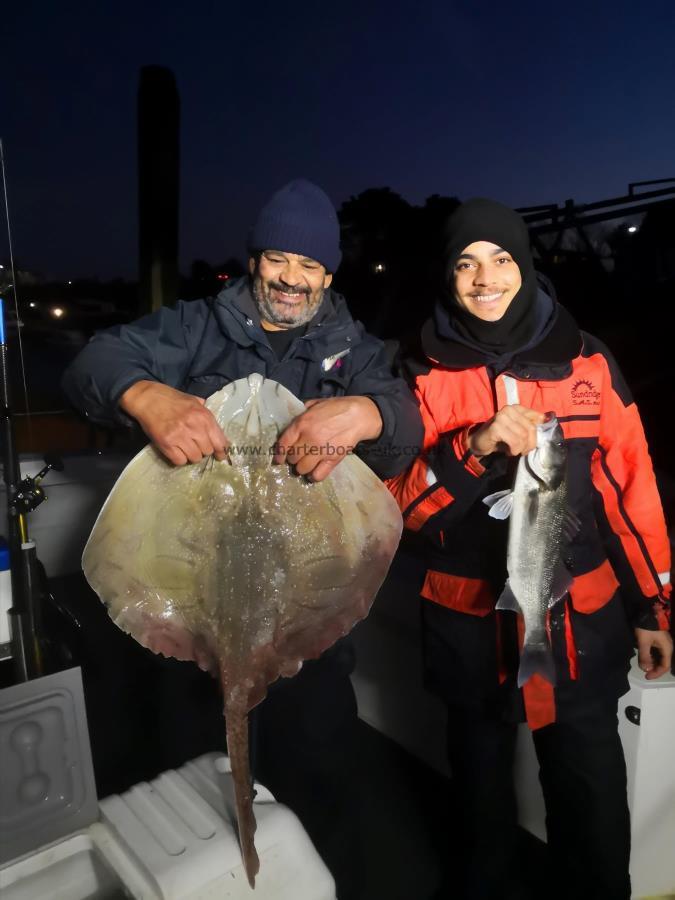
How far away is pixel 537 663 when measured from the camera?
6.31 feet

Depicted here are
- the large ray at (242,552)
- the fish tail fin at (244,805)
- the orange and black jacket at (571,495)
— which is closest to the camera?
the fish tail fin at (244,805)

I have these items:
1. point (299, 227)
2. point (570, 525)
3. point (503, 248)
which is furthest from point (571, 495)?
point (299, 227)

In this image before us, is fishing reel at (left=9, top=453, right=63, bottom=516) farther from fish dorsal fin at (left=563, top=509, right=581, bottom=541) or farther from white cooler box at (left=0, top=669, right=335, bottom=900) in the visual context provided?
fish dorsal fin at (left=563, top=509, right=581, bottom=541)

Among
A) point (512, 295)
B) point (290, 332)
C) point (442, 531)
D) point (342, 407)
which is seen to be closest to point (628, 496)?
point (442, 531)

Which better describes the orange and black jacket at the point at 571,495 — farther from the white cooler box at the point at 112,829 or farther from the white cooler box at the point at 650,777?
the white cooler box at the point at 112,829

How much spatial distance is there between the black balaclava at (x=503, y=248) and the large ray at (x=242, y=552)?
750mm

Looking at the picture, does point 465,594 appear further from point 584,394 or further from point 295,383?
point 295,383

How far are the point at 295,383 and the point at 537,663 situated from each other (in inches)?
50.9

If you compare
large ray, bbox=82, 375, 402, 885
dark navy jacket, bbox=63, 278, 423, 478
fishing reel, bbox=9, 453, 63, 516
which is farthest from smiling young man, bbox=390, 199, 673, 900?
fishing reel, bbox=9, 453, 63, 516

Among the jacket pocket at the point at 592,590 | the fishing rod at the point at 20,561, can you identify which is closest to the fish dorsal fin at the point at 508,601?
the jacket pocket at the point at 592,590

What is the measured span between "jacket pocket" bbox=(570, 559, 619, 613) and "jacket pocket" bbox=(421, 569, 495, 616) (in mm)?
300

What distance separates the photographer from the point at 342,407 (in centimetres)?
181

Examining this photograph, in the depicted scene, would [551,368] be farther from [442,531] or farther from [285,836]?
[285,836]

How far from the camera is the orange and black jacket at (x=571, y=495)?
2053 millimetres
